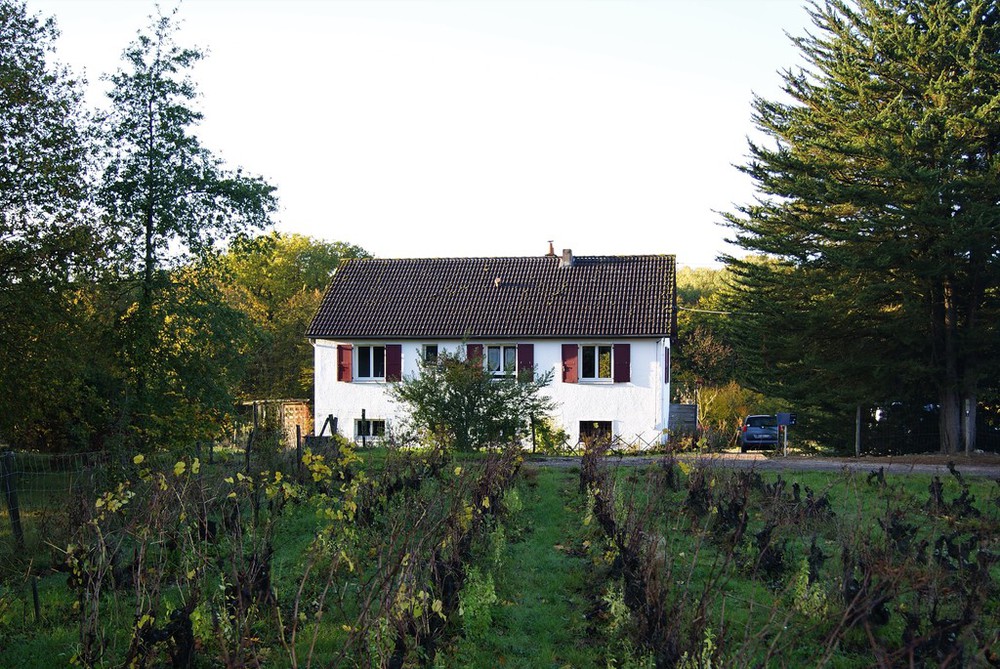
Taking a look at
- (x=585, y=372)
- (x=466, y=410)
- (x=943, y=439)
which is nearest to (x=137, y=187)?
(x=466, y=410)

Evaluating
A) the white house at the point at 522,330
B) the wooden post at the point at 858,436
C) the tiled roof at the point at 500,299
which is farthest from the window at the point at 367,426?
the wooden post at the point at 858,436

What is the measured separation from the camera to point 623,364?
110 feet

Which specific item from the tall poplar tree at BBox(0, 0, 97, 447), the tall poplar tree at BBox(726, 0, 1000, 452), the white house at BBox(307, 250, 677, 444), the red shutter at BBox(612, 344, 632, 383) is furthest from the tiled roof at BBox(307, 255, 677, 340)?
the tall poplar tree at BBox(0, 0, 97, 447)

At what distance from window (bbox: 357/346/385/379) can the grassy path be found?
21579 millimetres

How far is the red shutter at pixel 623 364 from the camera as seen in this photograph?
33.4m

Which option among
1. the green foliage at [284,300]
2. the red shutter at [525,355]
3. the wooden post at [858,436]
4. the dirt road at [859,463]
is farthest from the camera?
the green foliage at [284,300]

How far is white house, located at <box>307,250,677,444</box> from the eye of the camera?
33438 millimetres

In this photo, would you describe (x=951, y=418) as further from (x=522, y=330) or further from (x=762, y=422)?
(x=522, y=330)

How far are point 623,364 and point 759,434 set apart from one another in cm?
515

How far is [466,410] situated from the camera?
25094mm

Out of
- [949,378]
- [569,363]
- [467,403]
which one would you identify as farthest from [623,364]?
[949,378]

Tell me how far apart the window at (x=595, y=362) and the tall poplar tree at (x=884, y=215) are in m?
6.63

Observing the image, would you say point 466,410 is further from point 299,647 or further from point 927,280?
point 299,647

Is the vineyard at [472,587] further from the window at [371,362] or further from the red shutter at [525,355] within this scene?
the window at [371,362]
